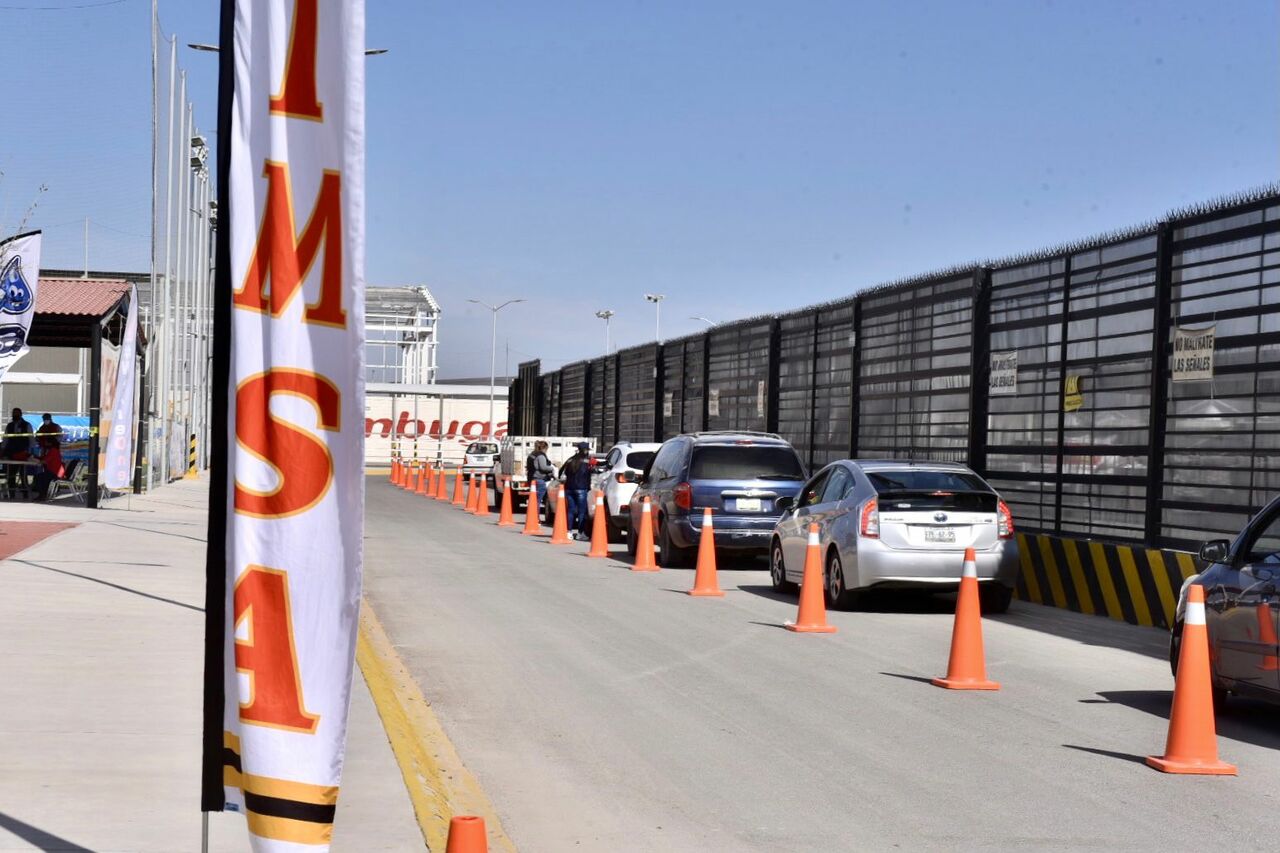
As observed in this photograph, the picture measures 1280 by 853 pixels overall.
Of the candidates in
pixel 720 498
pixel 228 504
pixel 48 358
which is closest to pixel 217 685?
pixel 228 504

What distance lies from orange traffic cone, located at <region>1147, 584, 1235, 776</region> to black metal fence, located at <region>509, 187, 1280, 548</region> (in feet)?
19.9

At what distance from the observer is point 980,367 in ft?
64.8

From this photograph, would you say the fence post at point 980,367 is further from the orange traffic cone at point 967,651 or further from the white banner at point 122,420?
the white banner at point 122,420

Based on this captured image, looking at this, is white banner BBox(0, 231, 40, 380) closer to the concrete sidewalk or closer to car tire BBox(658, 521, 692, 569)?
the concrete sidewalk

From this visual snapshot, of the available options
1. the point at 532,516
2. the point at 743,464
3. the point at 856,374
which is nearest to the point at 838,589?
the point at 743,464

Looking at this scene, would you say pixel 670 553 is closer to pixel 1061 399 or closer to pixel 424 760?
pixel 1061 399

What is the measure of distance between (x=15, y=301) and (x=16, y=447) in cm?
1402

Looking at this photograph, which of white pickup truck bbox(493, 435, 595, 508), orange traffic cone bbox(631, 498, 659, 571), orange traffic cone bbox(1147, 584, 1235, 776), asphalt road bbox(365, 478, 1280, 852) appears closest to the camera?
asphalt road bbox(365, 478, 1280, 852)

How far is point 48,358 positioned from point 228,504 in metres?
95.4

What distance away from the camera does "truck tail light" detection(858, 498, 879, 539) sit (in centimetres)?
1577

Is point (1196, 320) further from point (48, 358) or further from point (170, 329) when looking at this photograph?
point (48, 358)

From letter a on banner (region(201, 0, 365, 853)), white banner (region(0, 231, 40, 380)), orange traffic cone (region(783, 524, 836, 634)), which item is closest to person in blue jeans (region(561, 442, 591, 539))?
white banner (region(0, 231, 40, 380))

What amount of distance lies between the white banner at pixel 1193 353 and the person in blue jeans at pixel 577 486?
14.6 m

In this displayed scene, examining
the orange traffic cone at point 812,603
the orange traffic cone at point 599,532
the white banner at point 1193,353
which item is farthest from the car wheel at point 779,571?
the orange traffic cone at point 599,532
